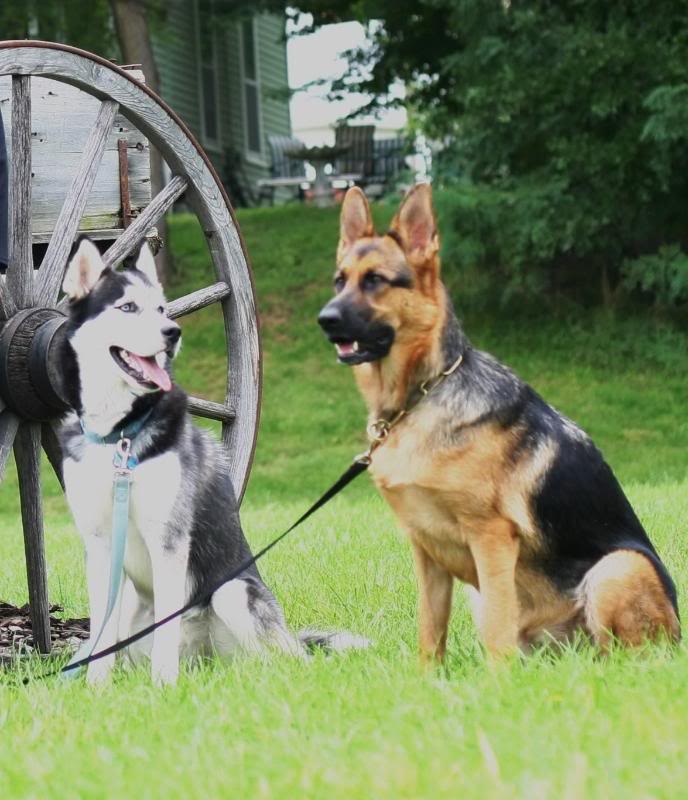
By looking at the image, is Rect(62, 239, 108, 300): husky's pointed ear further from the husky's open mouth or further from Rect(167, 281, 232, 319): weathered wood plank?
Rect(167, 281, 232, 319): weathered wood plank

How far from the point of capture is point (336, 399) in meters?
14.8

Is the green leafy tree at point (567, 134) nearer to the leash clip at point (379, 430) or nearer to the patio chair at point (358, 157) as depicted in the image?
the patio chair at point (358, 157)

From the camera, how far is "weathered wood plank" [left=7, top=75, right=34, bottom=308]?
4977 millimetres

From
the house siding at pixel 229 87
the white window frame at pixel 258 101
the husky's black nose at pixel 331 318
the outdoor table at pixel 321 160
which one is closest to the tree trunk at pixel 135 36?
the outdoor table at pixel 321 160

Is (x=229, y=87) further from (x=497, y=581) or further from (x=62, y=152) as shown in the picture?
(x=497, y=581)

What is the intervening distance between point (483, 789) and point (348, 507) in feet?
23.6

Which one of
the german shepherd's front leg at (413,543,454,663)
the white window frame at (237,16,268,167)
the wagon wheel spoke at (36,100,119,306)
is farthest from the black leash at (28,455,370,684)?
the white window frame at (237,16,268,167)

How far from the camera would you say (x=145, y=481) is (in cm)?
421

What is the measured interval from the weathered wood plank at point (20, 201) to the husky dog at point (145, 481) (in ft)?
2.21

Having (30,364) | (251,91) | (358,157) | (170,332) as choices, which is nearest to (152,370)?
(170,332)

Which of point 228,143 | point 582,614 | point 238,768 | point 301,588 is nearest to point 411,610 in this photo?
point 301,588

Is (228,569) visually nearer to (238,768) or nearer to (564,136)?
(238,768)

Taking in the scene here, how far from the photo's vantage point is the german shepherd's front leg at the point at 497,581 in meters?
3.86

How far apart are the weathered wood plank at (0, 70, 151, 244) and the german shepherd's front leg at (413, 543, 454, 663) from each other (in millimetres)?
2227
